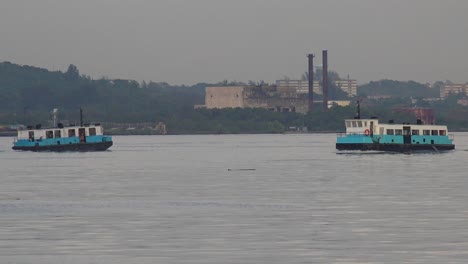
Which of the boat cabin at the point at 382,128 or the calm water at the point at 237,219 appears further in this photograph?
the boat cabin at the point at 382,128

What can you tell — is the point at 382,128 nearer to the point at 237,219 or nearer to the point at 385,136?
the point at 385,136

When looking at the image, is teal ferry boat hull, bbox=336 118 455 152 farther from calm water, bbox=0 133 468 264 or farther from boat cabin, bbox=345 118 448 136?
calm water, bbox=0 133 468 264

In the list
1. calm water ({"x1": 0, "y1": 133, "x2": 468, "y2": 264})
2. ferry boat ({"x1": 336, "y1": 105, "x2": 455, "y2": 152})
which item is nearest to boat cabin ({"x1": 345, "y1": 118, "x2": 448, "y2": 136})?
ferry boat ({"x1": 336, "y1": 105, "x2": 455, "y2": 152})

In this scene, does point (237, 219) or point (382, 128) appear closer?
point (237, 219)

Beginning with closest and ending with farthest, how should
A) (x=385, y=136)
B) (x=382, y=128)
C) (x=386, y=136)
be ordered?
(x=382, y=128) → (x=385, y=136) → (x=386, y=136)

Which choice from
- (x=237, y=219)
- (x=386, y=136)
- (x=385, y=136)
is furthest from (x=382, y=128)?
(x=237, y=219)

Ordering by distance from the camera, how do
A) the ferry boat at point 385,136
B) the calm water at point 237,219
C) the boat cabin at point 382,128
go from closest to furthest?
the calm water at point 237,219
the ferry boat at point 385,136
the boat cabin at point 382,128

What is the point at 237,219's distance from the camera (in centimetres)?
6638

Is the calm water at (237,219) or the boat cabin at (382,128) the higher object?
the boat cabin at (382,128)

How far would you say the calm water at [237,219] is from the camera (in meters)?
50.4

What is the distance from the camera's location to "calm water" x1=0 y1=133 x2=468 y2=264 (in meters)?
50.4

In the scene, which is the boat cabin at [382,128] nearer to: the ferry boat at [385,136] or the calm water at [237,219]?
the ferry boat at [385,136]

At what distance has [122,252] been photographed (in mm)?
50938

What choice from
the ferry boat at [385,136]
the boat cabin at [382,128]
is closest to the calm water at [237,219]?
the ferry boat at [385,136]
